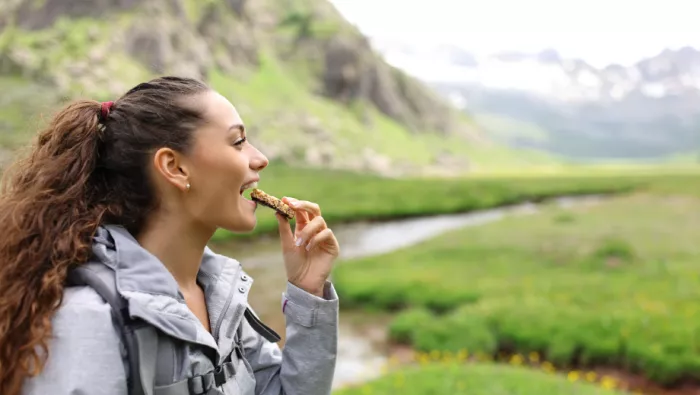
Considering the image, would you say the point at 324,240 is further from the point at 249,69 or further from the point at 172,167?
the point at 249,69

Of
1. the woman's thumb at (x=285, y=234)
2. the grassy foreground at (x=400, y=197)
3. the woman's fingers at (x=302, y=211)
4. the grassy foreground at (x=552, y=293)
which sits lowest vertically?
the grassy foreground at (x=400, y=197)

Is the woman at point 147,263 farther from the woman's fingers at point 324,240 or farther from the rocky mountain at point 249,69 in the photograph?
the rocky mountain at point 249,69

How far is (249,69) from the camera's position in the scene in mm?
158875

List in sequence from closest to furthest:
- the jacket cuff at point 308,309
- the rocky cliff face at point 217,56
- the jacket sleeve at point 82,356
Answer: the jacket sleeve at point 82,356
the jacket cuff at point 308,309
the rocky cliff face at point 217,56

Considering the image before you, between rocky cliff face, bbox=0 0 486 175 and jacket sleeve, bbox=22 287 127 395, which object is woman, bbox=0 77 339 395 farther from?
rocky cliff face, bbox=0 0 486 175

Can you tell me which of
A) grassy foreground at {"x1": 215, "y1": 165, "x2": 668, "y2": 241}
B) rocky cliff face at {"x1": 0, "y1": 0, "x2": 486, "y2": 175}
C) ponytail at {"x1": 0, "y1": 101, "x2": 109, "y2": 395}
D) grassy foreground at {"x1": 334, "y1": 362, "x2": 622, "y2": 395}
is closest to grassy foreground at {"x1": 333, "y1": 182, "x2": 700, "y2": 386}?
grassy foreground at {"x1": 334, "y1": 362, "x2": 622, "y2": 395}

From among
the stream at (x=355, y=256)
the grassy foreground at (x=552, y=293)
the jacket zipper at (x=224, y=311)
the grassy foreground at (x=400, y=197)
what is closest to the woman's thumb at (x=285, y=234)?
the jacket zipper at (x=224, y=311)

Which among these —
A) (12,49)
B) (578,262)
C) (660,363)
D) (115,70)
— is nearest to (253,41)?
(115,70)

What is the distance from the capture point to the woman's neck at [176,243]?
279 cm

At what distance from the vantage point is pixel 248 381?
2.98 m

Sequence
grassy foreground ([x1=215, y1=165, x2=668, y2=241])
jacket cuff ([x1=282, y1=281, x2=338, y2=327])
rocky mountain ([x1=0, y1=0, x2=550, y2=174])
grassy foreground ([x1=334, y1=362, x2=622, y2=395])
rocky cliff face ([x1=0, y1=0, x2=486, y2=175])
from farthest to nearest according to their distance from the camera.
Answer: rocky cliff face ([x1=0, y1=0, x2=486, y2=175]), rocky mountain ([x1=0, y1=0, x2=550, y2=174]), grassy foreground ([x1=215, y1=165, x2=668, y2=241]), grassy foreground ([x1=334, y1=362, x2=622, y2=395]), jacket cuff ([x1=282, y1=281, x2=338, y2=327])

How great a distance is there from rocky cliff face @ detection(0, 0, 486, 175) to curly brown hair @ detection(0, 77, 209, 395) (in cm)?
9247

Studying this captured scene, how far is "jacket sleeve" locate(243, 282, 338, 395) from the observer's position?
311 cm

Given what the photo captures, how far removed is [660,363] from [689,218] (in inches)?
1218
